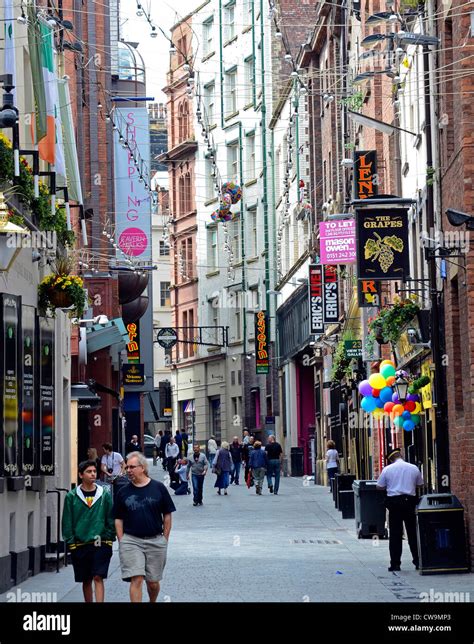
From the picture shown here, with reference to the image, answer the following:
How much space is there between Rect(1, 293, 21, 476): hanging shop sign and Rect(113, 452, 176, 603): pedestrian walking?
5.24m

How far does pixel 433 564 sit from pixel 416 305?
7.10 metres

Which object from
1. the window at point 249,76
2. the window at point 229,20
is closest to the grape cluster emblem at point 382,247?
the window at point 249,76

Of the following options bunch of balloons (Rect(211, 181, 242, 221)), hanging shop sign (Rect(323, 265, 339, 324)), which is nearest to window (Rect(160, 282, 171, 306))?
bunch of balloons (Rect(211, 181, 242, 221))

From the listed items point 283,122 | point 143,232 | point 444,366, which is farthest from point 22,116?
point 283,122

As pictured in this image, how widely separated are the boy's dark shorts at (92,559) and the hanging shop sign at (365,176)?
20.7 m

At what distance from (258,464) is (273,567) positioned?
2248cm

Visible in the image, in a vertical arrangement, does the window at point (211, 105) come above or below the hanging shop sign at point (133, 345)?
above

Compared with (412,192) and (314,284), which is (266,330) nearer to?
(314,284)

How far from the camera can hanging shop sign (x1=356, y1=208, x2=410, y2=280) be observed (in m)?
25.4

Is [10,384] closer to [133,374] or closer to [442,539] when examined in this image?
[442,539]

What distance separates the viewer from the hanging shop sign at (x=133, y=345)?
5731 cm

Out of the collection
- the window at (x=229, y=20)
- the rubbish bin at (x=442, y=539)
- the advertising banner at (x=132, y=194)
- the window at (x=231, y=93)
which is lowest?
the rubbish bin at (x=442, y=539)

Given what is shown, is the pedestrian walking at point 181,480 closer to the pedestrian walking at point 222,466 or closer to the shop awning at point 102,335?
the pedestrian walking at point 222,466

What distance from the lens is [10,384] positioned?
766 inches
